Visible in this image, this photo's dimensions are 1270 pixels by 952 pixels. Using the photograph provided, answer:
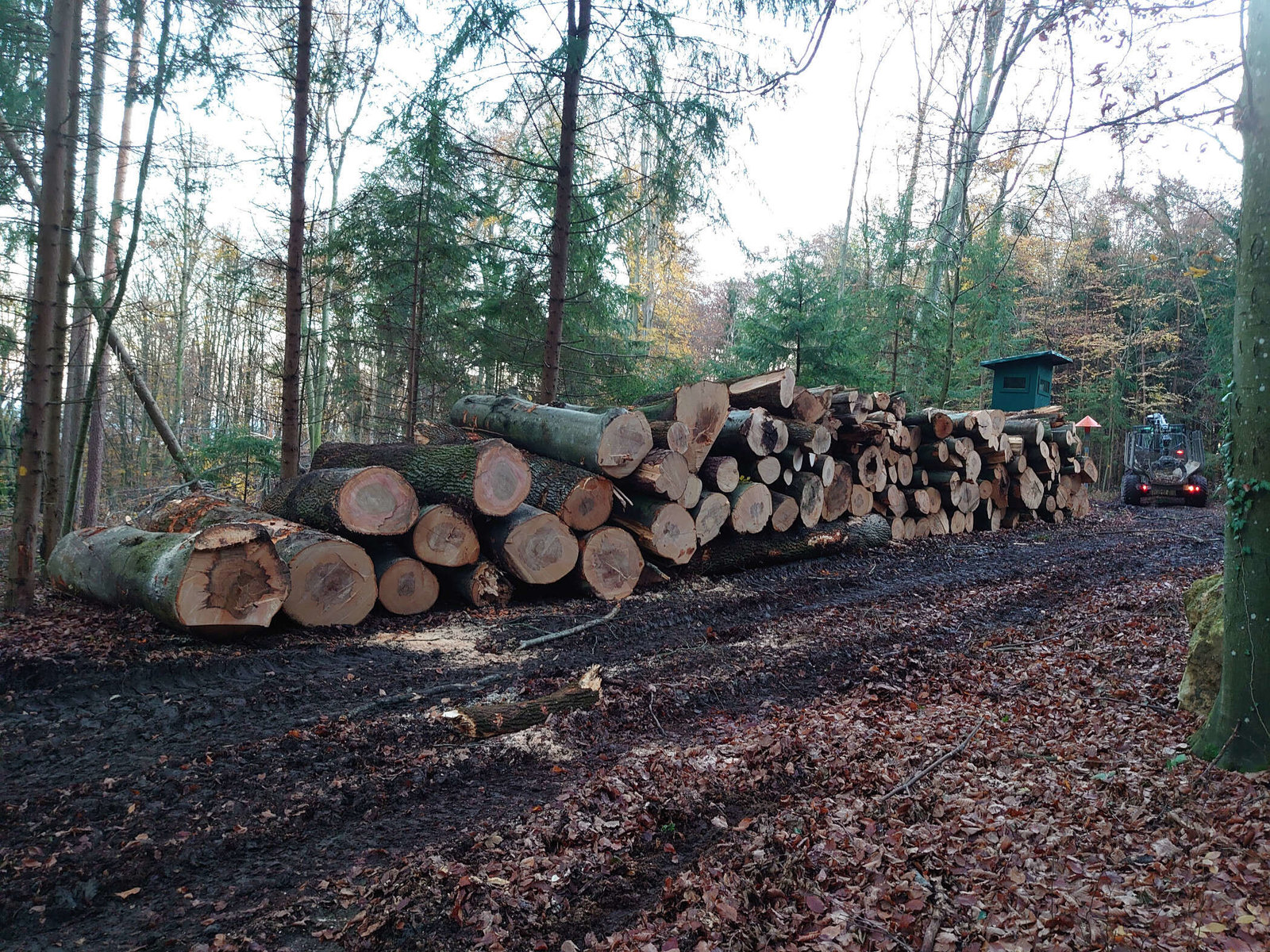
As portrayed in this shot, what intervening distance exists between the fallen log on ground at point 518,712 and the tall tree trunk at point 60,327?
16.1 feet

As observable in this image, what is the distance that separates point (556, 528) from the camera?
698cm

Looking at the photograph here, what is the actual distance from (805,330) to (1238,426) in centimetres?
992

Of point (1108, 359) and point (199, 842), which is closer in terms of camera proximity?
point (199, 842)

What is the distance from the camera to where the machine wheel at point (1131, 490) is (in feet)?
55.4

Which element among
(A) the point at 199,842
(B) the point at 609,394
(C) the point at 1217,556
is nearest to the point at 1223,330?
(C) the point at 1217,556

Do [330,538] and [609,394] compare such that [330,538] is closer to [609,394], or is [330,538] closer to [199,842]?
[199,842]

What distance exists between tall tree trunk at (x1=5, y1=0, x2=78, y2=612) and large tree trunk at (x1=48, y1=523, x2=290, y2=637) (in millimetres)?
1117

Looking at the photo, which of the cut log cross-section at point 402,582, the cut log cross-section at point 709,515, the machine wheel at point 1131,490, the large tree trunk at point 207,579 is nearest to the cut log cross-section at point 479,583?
the cut log cross-section at point 402,582

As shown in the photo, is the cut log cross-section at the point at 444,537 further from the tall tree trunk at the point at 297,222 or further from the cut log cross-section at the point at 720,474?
the cut log cross-section at the point at 720,474

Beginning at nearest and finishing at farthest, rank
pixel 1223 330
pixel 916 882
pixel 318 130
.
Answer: pixel 916 882 < pixel 318 130 < pixel 1223 330

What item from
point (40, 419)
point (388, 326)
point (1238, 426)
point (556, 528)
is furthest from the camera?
point (388, 326)

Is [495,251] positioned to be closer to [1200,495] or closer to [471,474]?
[471,474]

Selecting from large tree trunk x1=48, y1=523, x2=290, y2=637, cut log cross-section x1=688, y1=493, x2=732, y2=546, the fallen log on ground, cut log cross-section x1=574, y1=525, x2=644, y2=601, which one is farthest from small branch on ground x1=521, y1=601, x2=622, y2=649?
large tree trunk x1=48, y1=523, x2=290, y2=637

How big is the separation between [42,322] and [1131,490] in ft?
65.0
